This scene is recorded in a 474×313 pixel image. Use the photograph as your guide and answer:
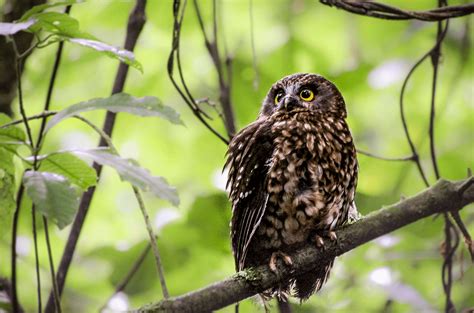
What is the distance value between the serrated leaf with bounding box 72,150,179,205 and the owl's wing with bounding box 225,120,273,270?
27.4 inches

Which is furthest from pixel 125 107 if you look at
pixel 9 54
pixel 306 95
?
pixel 9 54

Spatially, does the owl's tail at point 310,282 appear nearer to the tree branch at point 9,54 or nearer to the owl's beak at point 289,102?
the owl's beak at point 289,102

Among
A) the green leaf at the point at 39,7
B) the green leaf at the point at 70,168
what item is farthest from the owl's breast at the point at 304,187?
the green leaf at the point at 39,7

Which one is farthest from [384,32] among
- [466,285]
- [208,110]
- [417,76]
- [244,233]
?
[244,233]

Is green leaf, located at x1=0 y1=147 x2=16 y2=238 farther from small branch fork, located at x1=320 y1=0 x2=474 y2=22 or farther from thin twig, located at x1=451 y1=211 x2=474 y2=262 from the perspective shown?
thin twig, located at x1=451 y1=211 x2=474 y2=262

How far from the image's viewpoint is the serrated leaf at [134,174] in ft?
4.87

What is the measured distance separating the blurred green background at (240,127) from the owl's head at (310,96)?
8.8 inches

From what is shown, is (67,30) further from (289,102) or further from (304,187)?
(289,102)

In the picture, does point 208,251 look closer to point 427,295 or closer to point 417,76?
point 427,295

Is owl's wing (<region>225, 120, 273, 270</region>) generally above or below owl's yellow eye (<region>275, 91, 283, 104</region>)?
below

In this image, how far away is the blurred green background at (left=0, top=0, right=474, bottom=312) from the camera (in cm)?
282

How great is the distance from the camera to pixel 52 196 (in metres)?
1.39

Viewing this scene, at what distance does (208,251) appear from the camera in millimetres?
2799

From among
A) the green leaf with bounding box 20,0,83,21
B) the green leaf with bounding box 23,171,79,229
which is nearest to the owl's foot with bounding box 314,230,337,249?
the green leaf with bounding box 23,171,79,229
